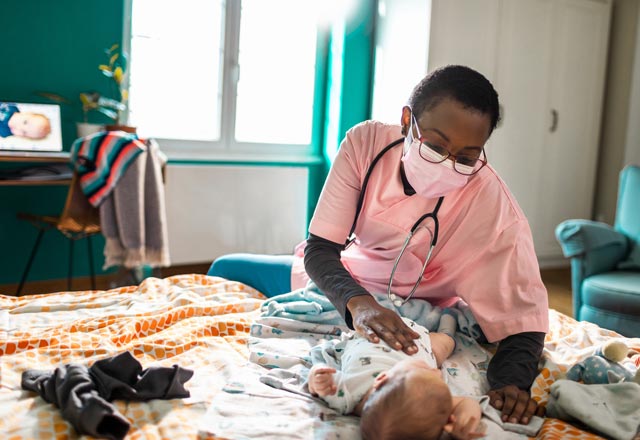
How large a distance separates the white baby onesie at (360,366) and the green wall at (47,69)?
2.73 meters

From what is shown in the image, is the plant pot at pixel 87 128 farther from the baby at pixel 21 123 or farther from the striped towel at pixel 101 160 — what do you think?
the striped towel at pixel 101 160

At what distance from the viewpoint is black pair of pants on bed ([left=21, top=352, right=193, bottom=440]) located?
1.04 meters

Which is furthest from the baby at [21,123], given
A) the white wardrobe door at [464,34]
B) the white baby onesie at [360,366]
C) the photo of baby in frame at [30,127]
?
the white baby onesie at [360,366]

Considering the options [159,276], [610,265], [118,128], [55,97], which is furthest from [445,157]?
[55,97]

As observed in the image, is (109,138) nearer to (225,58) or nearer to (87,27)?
(87,27)

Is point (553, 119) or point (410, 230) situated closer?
point (410, 230)

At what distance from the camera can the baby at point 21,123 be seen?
3100mm

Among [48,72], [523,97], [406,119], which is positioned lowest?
[406,119]

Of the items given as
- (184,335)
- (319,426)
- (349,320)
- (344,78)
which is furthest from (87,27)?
(319,426)

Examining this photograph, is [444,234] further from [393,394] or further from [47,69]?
[47,69]

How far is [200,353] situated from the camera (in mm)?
1438

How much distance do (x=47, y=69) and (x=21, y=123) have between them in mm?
432

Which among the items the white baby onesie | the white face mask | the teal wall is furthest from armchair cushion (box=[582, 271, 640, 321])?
the teal wall

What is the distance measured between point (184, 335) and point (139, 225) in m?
1.62
